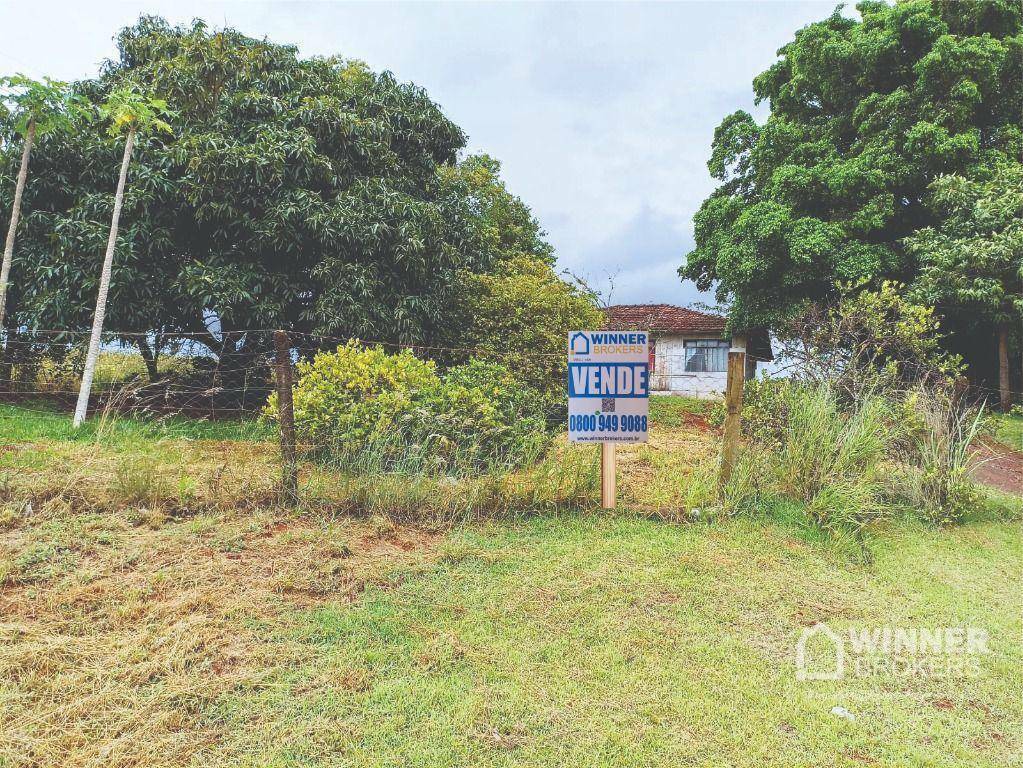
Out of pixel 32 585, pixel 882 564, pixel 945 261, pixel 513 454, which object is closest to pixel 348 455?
pixel 513 454

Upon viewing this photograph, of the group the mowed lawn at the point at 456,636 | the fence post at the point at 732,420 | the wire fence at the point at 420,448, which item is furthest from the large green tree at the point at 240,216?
the fence post at the point at 732,420

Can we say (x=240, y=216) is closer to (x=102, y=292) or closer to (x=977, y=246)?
(x=102, y=292)

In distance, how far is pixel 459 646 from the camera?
2750 millimetres

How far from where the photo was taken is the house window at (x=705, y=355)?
2047 centimetres

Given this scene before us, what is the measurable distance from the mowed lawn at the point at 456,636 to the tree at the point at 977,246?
930cm

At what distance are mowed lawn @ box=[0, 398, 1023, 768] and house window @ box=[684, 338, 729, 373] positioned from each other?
1640 cm

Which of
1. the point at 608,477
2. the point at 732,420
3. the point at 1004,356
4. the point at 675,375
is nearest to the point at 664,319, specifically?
the point at 675,375

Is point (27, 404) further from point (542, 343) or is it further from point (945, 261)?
point (945, 261)

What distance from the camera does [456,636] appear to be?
9.34 feet

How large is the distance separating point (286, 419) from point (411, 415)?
1.12 meters

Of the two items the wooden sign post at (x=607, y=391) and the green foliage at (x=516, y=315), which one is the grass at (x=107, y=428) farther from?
the green foliage at (x=516, y=315)

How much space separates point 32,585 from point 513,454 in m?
3.62

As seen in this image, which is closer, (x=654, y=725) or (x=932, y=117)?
(x=654, y=725)

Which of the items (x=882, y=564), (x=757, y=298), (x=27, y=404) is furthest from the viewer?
(x=757, y=298)
